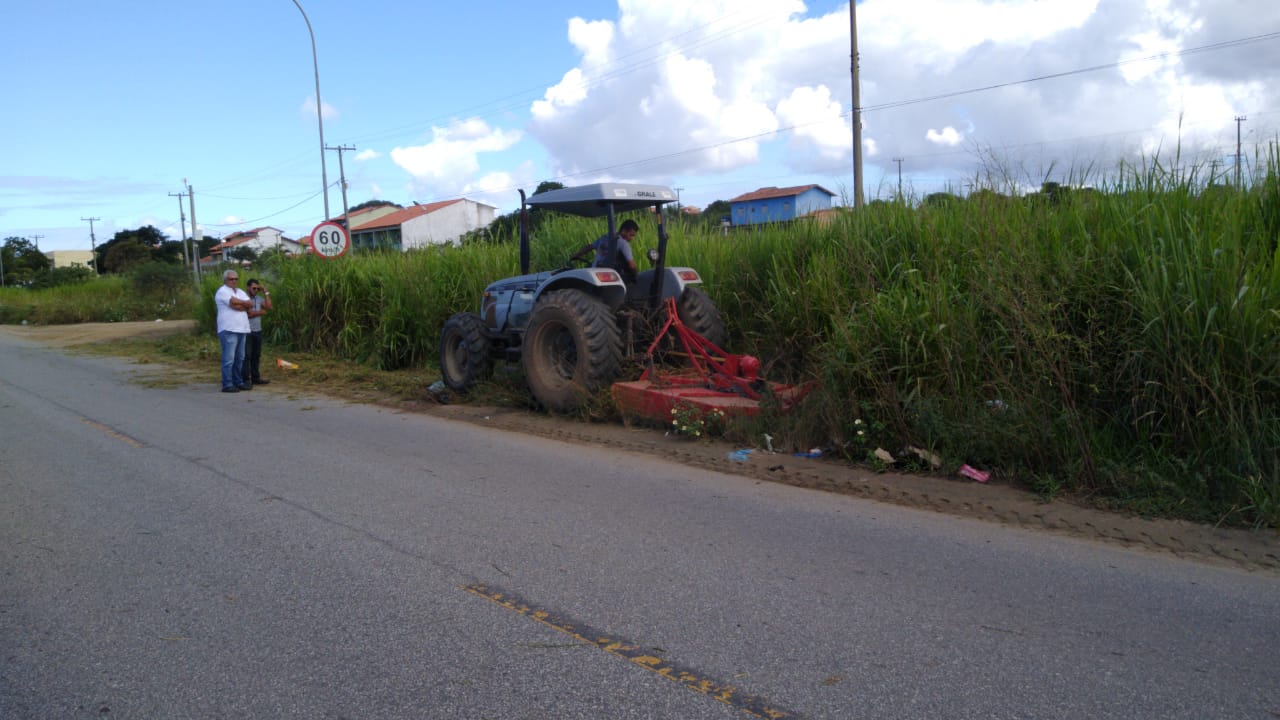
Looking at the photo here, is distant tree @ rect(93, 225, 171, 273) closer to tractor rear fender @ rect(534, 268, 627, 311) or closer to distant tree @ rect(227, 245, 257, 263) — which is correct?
distant tree @ rect(227, 245, 257, 263)

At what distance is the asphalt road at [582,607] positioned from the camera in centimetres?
330

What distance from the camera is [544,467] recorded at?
714cm

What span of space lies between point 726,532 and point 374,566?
201 cm

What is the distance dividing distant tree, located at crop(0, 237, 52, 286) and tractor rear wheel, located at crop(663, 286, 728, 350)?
81369mm

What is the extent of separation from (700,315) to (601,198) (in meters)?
1.57

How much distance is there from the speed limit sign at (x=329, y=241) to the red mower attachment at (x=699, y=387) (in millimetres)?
10784

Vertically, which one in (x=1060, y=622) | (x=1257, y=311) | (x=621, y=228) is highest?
(x=621, y=228)

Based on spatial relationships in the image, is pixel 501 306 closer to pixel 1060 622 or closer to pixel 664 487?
pixel 664 487

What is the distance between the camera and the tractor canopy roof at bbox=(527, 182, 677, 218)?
897cm

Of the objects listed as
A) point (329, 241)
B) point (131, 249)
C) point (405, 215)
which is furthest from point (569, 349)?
point (131, 249)

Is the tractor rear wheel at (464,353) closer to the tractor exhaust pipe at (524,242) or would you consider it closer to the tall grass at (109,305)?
the tractor exhaust pipe at (524,242)

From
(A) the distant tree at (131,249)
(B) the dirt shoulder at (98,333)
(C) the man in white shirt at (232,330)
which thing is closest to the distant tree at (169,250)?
(A) the distant tree at (131,249)

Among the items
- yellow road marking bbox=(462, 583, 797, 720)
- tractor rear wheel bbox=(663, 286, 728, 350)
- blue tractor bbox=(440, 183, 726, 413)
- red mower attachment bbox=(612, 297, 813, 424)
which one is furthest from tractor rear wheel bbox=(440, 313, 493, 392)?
yellow road marking bbox=(462, 583, 797, 720)

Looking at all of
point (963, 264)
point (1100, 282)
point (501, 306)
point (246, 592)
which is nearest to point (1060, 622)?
point (1100, 282)
